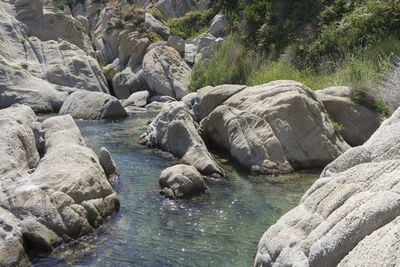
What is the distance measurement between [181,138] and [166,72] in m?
13.8

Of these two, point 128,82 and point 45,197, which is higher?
point 45,197

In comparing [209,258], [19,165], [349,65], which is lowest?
[209,258]

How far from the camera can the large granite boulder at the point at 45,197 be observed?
630cm

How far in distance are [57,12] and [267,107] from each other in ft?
71.3

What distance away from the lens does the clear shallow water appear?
6.36 meters

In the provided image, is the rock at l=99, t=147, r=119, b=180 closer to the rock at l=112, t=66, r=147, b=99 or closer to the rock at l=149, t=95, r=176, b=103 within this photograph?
the rock at l=149, t=95, r=176, b=103

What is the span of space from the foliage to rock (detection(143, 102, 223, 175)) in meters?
21.2

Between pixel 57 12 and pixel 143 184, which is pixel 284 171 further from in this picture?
pixel 57 12

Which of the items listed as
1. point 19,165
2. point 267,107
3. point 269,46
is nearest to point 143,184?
point 19,165

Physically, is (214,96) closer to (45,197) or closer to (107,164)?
(107,164)

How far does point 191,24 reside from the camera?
114ft

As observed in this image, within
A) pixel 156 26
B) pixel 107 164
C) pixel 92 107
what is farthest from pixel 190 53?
pixel 107 164

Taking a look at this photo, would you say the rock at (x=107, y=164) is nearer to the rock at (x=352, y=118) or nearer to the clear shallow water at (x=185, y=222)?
the clear shallow water at (x=185, y=222)

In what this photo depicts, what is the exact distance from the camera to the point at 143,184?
9.94 m
